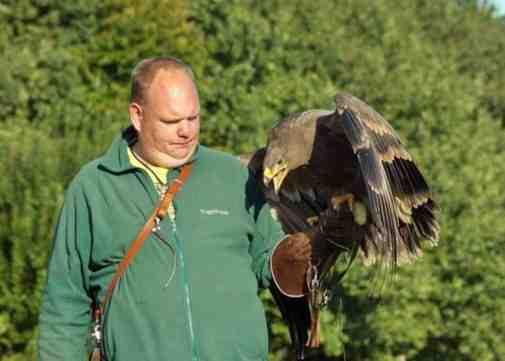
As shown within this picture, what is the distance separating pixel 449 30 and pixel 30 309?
426 inches

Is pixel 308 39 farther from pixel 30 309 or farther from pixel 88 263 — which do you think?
pixel 88 263

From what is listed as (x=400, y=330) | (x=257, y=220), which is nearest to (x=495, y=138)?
(x=400, y=330)

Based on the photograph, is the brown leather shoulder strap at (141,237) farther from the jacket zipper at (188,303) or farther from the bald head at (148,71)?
the bald head at (148,71)

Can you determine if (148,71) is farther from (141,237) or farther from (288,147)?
(288,147)

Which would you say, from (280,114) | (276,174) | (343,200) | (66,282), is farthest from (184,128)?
(280,114)

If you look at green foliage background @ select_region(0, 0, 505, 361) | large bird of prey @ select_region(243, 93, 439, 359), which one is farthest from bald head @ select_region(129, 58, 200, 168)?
green foliage background @ select_region(0, 0, 505, 361)

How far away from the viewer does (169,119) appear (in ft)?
12.4

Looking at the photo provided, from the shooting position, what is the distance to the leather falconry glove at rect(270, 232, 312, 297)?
406 cm

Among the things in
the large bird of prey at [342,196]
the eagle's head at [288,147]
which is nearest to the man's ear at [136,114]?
the large bird of prey at [342,196]

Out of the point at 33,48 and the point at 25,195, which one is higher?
the point at 33,48

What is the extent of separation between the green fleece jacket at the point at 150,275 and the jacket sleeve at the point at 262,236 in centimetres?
13

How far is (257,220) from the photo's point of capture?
4055 mm

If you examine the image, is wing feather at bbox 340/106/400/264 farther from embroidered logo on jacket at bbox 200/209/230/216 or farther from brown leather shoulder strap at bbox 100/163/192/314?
brown leather shoulder strap at bbox 100/163/192/314

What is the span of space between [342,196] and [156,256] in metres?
1.03
